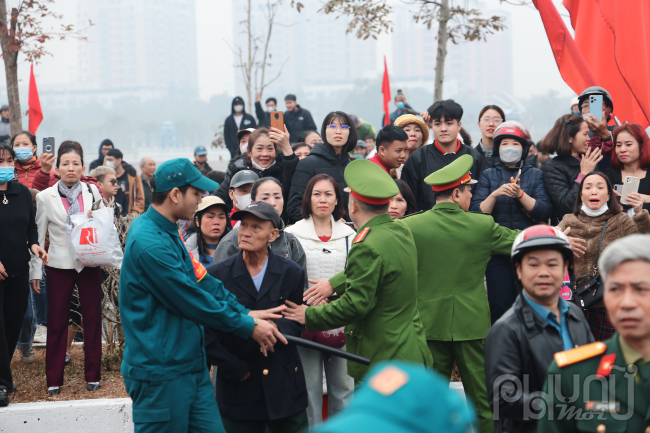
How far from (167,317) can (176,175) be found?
32.1 inches

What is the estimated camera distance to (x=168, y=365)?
3.56m

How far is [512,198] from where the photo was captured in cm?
544

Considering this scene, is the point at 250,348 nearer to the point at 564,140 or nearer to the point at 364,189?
the point at 364,189

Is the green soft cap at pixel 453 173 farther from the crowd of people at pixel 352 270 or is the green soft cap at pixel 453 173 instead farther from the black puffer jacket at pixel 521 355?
the black puffer jacket at pixel 521 355

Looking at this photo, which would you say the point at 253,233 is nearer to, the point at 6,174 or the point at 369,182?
the point at 369,182

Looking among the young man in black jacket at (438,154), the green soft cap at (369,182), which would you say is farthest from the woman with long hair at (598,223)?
the green soft cap at (369,182)

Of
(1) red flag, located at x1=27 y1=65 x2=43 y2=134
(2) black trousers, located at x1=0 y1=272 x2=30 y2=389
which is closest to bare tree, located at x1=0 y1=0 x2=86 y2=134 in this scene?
(1) red flag, located at x1=27 y1=65 x2=43 y2=134

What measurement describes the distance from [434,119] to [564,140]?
122 centimetres

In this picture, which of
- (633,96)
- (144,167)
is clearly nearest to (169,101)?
(144,167)

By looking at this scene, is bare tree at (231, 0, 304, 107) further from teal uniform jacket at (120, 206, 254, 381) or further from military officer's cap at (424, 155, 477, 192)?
teal uniform jacket at (120, 206, 254, 381)

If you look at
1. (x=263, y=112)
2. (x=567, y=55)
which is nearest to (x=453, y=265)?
(x=567, y=55)

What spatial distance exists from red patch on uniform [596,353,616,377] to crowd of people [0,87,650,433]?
49 millimetres

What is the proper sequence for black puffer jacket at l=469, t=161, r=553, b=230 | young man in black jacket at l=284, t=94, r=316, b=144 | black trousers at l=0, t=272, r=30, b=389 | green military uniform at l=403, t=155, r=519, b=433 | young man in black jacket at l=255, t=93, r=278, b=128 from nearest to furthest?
green military uniform at l=403, t=155, r=519, b=433 < black puffer jacket at l=469, t=161, r=553, b=230 < black trousers at l=0, t=272, r=30, b=389 < young man in black jacket at l=284, t=94, r=316, b=144 < young man in black jacket at l=255, t=93, r=278, b=128

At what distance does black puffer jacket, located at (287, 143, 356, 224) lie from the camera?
588 centimetres
